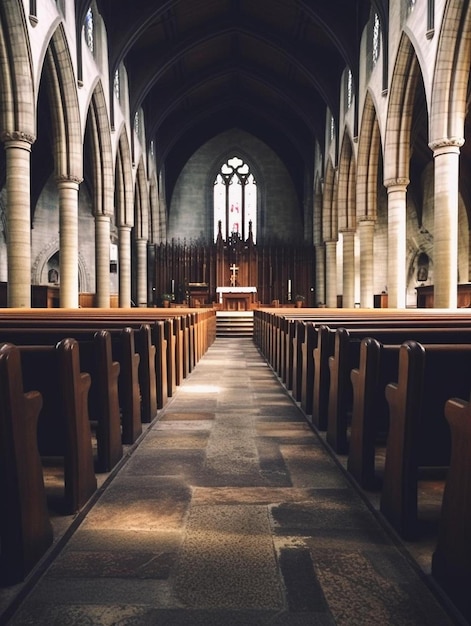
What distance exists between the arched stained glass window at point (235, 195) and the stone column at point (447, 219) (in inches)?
716

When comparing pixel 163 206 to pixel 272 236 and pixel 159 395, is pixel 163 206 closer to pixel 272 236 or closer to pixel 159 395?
pixel 272 236

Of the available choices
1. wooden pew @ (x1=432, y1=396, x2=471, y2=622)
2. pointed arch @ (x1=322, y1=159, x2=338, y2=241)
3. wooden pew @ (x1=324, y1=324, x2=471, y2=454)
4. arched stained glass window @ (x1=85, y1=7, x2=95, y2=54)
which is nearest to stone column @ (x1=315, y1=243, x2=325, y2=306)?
pointed arch @ (x1=322, y1=159, x2=338, y2=241)

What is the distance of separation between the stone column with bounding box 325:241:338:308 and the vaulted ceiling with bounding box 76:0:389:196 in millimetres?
5230

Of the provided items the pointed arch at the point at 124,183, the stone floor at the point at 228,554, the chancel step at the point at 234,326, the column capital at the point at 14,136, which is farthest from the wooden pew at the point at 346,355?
the pointed arch at the point at 124,183

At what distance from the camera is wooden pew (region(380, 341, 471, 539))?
6.68 feet

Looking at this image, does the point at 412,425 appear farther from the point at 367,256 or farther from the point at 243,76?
the point at 243,76

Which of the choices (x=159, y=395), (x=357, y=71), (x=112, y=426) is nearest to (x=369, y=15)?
(x=357, y=71)

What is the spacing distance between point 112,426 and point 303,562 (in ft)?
4.77

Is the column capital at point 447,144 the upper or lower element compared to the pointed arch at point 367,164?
lower

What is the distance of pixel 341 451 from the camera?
328 cm

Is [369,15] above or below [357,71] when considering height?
above

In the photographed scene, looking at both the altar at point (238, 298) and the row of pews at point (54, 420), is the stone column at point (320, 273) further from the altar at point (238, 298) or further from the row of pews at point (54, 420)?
the row of pews at point (54, 420)

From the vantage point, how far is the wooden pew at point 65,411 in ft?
7.41

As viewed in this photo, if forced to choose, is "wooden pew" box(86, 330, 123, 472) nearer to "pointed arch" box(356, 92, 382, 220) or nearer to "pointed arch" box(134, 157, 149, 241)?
"pointed arch" box(356, 92, 382, 220)
